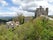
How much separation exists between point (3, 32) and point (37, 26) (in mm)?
7311

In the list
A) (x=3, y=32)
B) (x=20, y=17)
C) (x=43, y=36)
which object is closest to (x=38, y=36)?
(x=43, y=36)

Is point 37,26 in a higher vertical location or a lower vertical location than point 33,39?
higher

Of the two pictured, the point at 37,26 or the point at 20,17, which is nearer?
the point at 37,26

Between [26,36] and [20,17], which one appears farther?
[20,17]

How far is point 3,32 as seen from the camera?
35.6 meters

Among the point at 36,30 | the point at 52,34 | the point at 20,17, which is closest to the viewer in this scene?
the point at 36,30

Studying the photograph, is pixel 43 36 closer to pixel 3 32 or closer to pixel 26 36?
pixel 26 36

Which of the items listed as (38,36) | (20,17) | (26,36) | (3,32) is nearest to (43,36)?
(38,36)

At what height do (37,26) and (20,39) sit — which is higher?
(37,26)

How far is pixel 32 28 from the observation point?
32.8 metres

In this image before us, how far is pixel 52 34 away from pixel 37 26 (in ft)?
11.8

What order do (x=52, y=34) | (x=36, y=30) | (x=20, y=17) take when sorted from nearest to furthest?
(x=36, y=30) → (x=52, y=34) → (x=20, y=17)

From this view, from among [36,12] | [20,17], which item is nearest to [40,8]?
[36,12]

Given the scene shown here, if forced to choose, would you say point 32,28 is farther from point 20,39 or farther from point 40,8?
point 40,8
